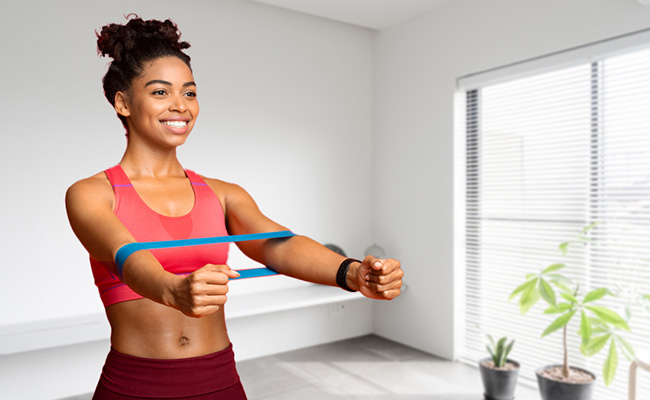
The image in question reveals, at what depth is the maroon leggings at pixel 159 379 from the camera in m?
0.98

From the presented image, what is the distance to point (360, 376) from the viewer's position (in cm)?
345

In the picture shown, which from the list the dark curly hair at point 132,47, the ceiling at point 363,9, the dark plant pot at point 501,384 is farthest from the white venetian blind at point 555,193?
the dark curly hair at point 132,47

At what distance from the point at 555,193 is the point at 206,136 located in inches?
94.4

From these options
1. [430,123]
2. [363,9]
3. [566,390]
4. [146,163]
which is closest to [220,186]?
[146,163]

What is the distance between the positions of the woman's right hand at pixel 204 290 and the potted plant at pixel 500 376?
2681 millimetres

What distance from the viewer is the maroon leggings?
0.98 m

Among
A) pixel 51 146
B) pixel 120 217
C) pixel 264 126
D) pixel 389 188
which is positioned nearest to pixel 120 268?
pixel 120 217

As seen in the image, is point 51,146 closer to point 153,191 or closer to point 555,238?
point 153,191

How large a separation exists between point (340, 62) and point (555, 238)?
2254mm

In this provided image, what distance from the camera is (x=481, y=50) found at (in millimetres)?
3480

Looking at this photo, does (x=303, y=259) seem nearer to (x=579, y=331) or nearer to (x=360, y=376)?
(x=579, y=331)

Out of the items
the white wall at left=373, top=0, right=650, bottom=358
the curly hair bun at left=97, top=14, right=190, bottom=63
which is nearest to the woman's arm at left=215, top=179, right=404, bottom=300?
the curly hair bun at left=97, top=14, right=190, bottom=63

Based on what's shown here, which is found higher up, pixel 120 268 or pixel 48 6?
pixel 48 6

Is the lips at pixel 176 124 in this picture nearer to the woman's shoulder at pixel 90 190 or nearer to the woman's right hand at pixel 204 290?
→ the woman's shoulder at pixel 90 190
